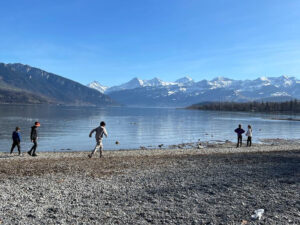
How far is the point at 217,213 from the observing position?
1075 cm

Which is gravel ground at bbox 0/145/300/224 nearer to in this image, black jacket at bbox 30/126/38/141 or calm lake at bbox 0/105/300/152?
black jacket at bbox 30/126/38/141

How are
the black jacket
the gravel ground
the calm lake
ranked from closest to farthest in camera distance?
the gravel ground < the black jacket < the calm lake

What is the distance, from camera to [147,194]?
1333 cm

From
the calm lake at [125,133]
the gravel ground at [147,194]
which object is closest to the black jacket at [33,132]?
the gravel ground at [147,194]

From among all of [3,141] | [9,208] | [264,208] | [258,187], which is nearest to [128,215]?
[9,208]

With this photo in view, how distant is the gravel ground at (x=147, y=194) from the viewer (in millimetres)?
10289

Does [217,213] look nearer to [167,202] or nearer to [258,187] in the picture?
[167,202]

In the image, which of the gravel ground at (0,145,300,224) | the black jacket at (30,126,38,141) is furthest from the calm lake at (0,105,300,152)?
the gravel ground at (0,145,300,224)

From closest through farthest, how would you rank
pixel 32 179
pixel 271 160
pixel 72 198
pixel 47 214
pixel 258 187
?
pixel 47 214
pixel 72 198
pixel 258 187
pixel 32 179
pixel 271 160

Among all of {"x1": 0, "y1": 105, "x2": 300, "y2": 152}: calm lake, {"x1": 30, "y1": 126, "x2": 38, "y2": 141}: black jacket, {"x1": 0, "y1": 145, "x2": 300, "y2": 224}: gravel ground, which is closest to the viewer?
{"x1": 0, "y1": 145, "x2": 300, "y2": 224}: gravel ground

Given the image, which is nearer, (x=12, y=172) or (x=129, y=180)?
(x=129, y=180)

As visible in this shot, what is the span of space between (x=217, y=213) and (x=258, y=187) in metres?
5.07

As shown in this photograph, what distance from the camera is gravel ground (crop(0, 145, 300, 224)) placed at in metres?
10.3

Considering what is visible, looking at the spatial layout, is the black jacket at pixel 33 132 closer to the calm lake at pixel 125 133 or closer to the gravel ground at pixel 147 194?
the gravel ground at pixel 147 194
